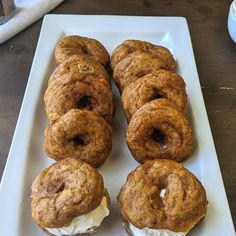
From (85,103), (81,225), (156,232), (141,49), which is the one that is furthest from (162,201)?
(141,49)

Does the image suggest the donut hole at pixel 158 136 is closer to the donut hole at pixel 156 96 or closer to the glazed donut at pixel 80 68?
the donut hole at pixel 156 96

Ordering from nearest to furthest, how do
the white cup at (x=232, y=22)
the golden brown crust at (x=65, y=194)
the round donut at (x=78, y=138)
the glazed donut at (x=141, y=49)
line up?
1. the golden brown crust at (x=65, y=194)
2. the round donut at (x=78, y=138)
3. the glazed donut at (x=141, y=49)
4. the white cup at (x=232, y=22)

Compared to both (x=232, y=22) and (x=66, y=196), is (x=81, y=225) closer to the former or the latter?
(x=66, y=196)

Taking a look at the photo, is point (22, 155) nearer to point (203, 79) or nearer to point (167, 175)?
point (167, 175)

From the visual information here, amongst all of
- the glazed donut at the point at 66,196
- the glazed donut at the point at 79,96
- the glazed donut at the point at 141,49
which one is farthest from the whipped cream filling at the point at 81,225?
the glazed donut at the point at 141,49

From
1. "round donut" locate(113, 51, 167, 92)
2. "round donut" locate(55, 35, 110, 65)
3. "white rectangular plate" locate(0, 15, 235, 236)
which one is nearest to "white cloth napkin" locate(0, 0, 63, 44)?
"white rectangular plate" locate(0, 15, 235, 236)

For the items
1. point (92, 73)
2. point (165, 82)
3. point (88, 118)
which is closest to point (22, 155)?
point (88, 118)

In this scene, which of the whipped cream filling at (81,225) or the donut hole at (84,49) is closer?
the whipped cream filling at (81,225)
